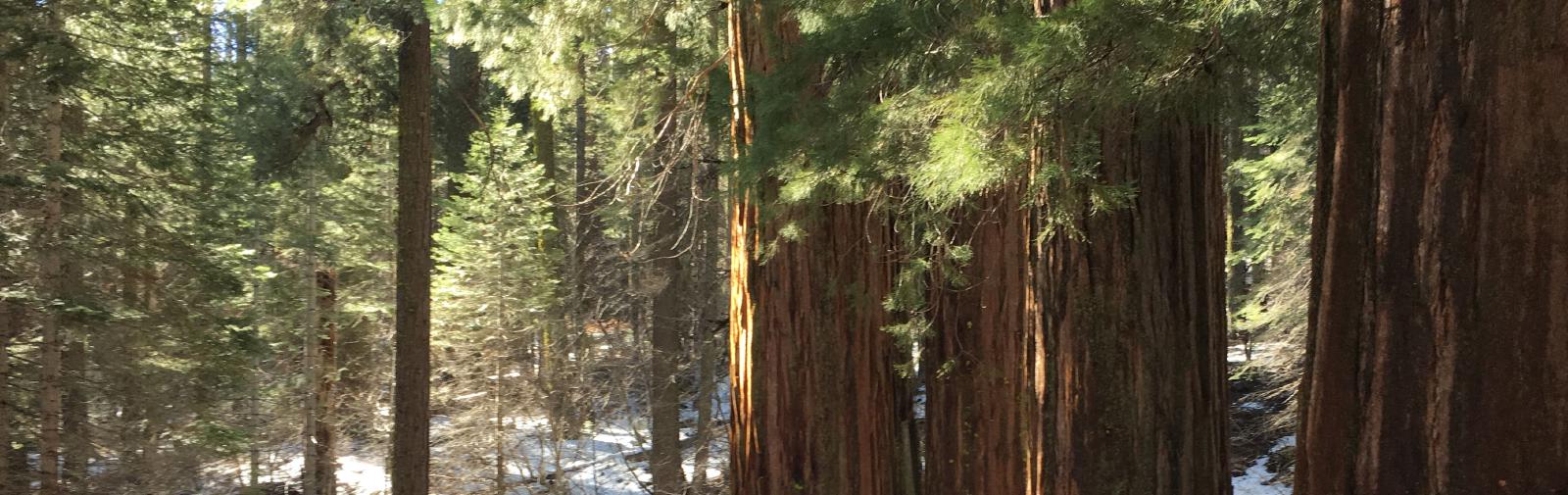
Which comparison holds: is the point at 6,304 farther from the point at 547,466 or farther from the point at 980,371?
the point at 547,466

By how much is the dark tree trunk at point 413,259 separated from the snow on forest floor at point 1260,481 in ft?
30.9

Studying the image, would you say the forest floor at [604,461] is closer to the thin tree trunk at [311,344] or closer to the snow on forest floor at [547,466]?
the snow on forest floor at [547,466]

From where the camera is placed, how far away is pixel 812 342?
5578 mm

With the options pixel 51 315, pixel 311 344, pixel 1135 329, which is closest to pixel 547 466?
pixel 311 344

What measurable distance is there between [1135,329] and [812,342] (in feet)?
7.83

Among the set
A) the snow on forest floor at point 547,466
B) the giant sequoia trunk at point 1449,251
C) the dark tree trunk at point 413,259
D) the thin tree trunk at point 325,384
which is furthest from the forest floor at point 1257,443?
the thin tree trunk at point 325,384

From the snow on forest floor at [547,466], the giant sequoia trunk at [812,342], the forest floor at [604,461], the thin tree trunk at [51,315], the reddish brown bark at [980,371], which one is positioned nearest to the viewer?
the giant sequoia trunk at [812,342]

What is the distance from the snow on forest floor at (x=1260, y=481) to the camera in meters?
12.9

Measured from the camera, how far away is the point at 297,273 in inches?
721

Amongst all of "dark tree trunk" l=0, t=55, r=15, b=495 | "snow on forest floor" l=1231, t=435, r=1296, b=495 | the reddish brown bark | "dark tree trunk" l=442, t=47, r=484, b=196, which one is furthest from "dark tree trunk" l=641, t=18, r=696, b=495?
the reddish brown bark

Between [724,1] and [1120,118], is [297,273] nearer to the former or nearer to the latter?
[724,1]

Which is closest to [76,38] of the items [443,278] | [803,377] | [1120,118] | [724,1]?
[443,278]

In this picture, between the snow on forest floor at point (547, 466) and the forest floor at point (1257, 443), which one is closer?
the forest floor at point (1257, 443)

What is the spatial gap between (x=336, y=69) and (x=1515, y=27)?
31.7 ft
